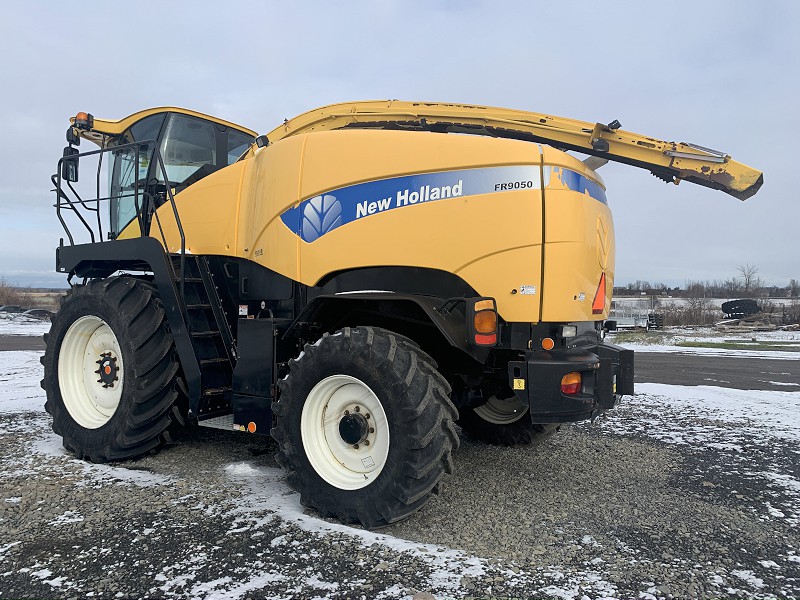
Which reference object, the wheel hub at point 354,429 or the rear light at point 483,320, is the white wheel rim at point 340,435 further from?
the rear light at point 483,320

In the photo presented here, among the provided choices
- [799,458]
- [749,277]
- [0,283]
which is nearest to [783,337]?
[799,458]

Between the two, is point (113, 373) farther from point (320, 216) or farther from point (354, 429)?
point (354, 429)

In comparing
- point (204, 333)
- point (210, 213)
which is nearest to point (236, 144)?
point (210, 213)

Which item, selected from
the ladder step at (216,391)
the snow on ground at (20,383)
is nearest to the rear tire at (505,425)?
the ladder step at (216,391)

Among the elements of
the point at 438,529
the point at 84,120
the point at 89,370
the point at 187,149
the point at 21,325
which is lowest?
the point at 21,325

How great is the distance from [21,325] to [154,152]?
86.8 ft

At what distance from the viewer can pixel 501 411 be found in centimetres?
523

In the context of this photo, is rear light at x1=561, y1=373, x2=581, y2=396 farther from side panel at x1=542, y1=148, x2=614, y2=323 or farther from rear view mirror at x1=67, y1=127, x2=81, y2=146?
rear view mirror at x1=67, y1=127, x2=81, y2=146

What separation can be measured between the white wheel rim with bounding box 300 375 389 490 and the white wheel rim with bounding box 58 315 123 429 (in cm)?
218

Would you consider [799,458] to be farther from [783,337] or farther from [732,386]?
[783,337]

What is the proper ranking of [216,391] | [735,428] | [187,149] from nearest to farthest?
[216,391] → [187,149] → [735,428]

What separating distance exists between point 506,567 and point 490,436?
98.5 inches

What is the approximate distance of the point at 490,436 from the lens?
17.6 feet

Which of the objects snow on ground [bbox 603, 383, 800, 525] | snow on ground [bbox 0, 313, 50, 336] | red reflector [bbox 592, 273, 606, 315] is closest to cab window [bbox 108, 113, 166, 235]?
red reflector [bbox 592, 273, 606, 315]
